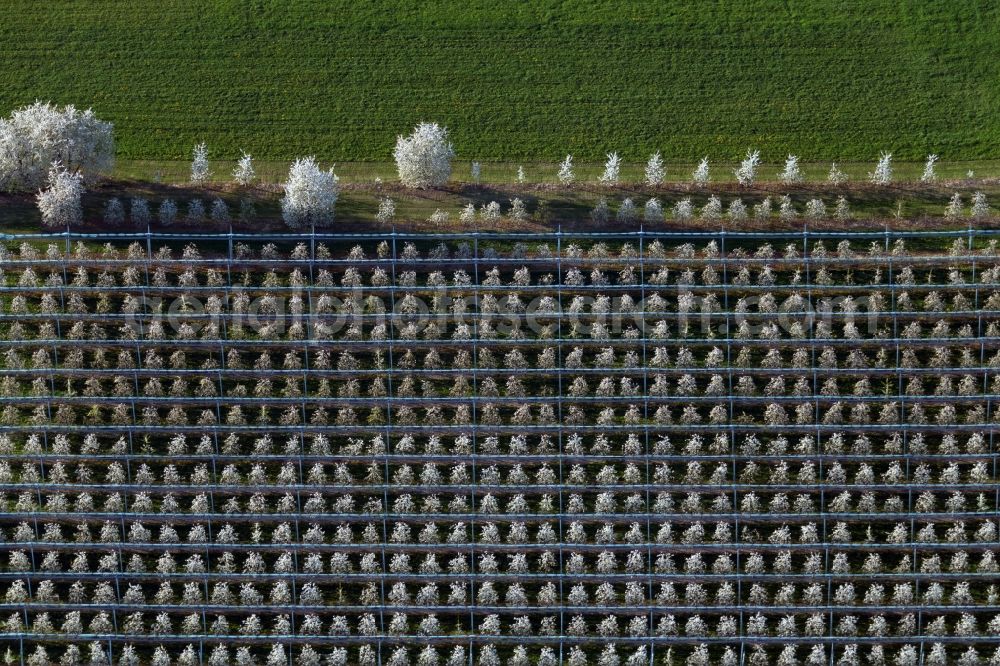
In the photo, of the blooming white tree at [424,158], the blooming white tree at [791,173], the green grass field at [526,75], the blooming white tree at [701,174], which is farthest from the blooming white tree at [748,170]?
the blooming white tree at [424,158]

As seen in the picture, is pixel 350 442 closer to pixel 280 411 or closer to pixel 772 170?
pixel 280 411

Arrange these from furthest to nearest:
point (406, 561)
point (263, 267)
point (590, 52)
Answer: point (590, 52)
point (263, 267)
point (406, 561)

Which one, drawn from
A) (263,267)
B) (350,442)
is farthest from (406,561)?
(263,267)

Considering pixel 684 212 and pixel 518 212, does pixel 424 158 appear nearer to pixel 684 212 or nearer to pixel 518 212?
pixel 518 212

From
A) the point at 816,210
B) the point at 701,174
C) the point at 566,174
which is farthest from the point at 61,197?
the point at 816,210

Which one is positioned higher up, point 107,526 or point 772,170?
point 772,170

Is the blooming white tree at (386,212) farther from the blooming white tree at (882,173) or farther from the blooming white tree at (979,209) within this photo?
the blooming white tree at (979,209)
